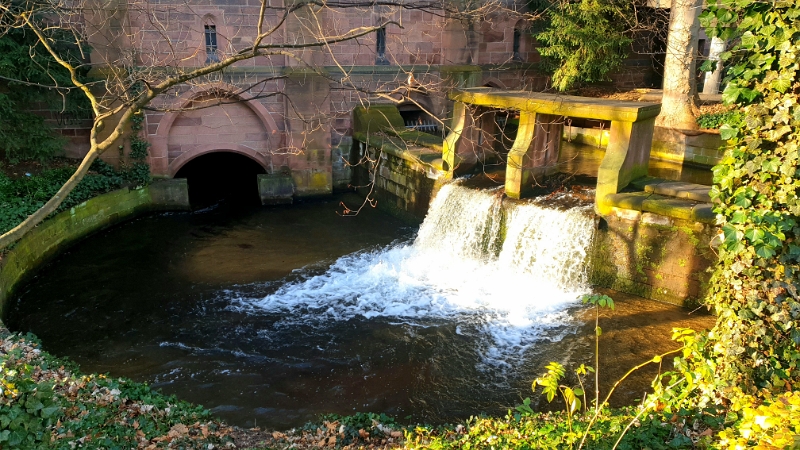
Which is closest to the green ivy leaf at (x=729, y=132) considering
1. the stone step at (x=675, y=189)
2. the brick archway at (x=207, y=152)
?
the stone step at (x=675, y=189)

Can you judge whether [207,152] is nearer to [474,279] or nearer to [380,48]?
[380,48]

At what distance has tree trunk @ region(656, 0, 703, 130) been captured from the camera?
14.3 meters

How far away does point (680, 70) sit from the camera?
1495 cm

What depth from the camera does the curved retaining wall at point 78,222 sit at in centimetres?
1035

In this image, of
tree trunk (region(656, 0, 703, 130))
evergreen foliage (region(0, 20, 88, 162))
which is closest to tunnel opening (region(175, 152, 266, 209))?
evergreen foliage (region(0, 20, 88, 162))

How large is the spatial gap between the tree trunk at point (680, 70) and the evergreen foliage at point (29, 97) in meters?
12.6

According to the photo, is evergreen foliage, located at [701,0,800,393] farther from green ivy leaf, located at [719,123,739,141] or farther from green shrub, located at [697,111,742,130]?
green shrub, located at [697,111,742,130]

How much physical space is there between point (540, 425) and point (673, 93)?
11.8 meters

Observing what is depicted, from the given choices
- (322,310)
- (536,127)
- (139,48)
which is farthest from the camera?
(139,48)

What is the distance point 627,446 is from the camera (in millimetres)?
4699

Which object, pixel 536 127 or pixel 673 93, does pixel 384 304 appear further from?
pixel 673 93

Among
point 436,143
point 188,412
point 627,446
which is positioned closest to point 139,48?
point 436,143

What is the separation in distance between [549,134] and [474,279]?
126 inches

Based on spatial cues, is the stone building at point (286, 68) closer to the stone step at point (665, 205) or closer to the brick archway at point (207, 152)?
the brick archway at point (207, 152)
